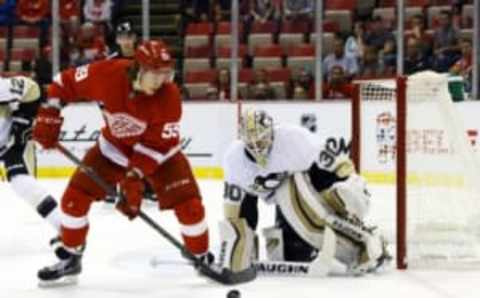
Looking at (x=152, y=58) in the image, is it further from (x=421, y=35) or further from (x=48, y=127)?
(x=421, y=35)

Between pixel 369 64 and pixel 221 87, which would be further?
pixel 221 87

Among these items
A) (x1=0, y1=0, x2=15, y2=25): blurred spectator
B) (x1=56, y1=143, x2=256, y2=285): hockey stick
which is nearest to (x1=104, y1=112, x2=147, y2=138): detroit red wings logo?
(x1=56, y1=143, x2=256, y2=285): hockey stick

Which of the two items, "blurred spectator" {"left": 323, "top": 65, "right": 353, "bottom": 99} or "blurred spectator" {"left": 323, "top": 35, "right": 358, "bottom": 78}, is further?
"blurred spectator" {"left": 323, "top": 35, "right": 358, "bottom": 78}

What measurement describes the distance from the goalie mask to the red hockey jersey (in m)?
0.27

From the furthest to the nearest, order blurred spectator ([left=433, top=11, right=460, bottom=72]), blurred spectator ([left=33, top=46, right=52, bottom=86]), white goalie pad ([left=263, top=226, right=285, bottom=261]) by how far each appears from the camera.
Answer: blurred spectator ([left=33, top=46, right=52, bottom=86]), blurred spectator ([left=433, top=11, right=460, bottom=72]), white goalie pad ([left=263, top=226, right=285, bottom=261])

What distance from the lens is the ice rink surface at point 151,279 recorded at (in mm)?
3936

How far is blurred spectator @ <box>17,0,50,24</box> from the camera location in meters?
10.7

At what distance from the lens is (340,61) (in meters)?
9.57

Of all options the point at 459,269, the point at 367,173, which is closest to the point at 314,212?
the point at 459,269

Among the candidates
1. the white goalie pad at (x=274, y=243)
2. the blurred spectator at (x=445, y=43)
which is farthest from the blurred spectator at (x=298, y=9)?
the white goalie pad at (x=274, y=243)

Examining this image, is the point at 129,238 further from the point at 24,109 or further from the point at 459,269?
the point at 459,269

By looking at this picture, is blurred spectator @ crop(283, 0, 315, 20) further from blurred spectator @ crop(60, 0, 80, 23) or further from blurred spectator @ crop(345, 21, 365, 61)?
blurred spectator @ crop(60, 0, 80, 23)

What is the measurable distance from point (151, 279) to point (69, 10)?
673cm

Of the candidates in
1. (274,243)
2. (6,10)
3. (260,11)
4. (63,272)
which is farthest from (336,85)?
(63,272)
